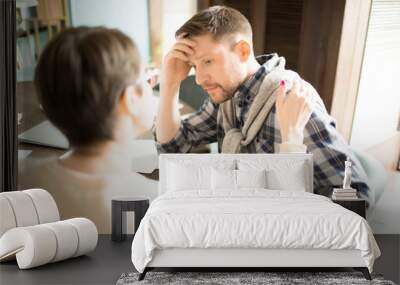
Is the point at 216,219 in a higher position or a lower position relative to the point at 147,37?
lower

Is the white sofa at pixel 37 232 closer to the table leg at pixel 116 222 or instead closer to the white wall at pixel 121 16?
the table leg at pixel 116 222

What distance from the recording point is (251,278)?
16.3ft

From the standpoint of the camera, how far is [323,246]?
16.1 ft

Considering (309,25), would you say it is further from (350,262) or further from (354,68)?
(350,262)

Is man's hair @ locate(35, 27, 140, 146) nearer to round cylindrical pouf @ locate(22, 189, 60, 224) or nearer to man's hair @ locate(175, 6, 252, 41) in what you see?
man's hair @ locate(175, 6, 252, 41)

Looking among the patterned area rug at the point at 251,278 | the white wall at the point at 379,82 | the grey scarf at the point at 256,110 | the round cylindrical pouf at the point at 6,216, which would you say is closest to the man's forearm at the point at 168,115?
the grey scarf at the point at 256,110

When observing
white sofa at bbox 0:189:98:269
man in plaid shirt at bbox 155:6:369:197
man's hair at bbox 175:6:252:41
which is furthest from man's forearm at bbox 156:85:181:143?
white sofa at bbox 0:189:98:269

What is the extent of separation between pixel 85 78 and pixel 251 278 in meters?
2.77

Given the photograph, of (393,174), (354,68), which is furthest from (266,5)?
(393,174)

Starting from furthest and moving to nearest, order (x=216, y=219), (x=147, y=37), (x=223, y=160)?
(x=147, y=37) → (x=223, y=160) → (x=216, y=219)

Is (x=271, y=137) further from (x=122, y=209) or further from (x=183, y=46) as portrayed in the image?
(x=122, y=209)

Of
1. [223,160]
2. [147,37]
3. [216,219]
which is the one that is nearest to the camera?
[216,219]

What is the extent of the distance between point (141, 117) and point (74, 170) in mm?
864

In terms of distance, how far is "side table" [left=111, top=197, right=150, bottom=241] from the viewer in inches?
251
